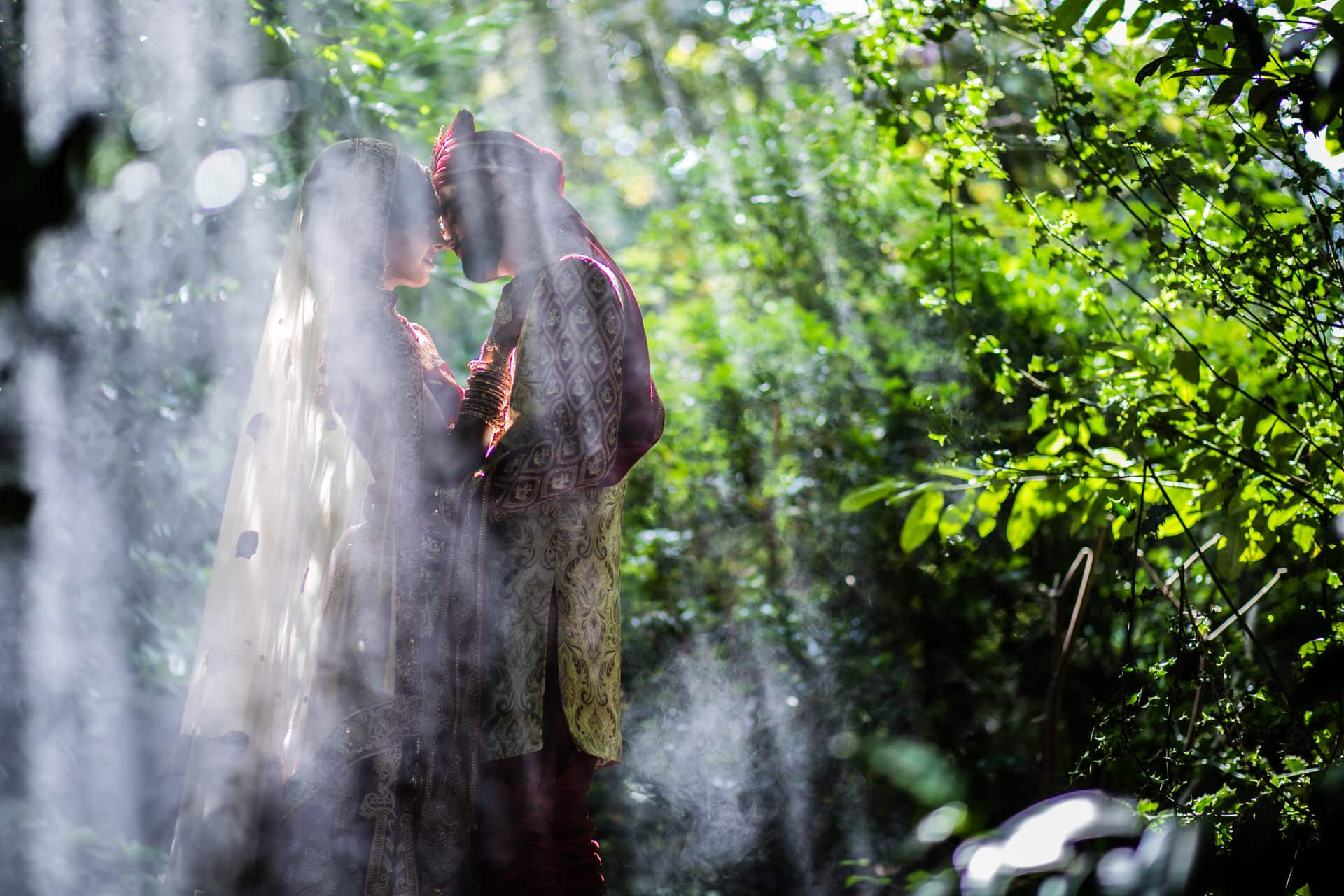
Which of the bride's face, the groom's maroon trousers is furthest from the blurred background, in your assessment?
the bride's face

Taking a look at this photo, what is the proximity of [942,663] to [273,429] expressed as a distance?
11.6 ft

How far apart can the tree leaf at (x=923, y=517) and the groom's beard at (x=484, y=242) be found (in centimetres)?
108

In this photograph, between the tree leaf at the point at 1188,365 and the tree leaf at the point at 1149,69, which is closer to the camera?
the tree leaf at the point at 1149,69

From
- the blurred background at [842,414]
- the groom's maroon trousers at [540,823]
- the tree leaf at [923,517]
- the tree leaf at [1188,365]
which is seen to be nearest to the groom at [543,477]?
the groom's maroon trousers at [540,823]

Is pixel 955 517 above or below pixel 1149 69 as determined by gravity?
below

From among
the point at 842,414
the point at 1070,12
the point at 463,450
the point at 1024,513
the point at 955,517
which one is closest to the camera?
the point at 463,450

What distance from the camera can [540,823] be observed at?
5.47 feet

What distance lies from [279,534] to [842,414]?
345cm

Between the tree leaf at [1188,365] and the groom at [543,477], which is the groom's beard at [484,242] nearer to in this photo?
the groom at [543,477]

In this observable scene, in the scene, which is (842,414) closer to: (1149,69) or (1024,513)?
(1024,513)

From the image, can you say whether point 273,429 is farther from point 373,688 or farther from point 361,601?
point 373,688

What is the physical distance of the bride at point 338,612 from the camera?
5.15 feet

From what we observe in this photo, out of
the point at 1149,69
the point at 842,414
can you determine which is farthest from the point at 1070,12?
the point at 842,414

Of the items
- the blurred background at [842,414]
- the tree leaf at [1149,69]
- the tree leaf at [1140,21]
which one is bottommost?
the blurred background at [842,414]
